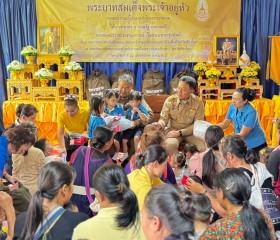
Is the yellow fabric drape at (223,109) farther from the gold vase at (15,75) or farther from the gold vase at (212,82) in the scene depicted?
the gold vase at (15,75)

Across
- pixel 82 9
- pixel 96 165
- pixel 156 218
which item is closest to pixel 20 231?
pixel 156 218

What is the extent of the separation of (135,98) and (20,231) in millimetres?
2977

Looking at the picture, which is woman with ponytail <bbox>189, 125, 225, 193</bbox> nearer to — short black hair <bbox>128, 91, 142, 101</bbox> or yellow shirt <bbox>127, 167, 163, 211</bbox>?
yellow shirt <bbox>127, 167, 163, 211</bbox>

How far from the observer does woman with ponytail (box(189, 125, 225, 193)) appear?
316cm

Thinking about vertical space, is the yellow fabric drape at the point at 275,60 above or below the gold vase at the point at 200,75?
above

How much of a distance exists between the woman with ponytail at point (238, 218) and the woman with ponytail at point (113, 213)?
336 mm

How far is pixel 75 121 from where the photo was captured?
4.69 meters

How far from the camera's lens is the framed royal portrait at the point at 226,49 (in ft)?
23.0

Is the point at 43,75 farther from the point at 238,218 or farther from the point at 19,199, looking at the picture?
the point at 238,218

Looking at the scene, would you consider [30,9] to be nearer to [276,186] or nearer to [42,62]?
[42,62]

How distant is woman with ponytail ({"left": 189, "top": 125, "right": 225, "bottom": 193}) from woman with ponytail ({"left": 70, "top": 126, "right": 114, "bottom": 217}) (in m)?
0.68

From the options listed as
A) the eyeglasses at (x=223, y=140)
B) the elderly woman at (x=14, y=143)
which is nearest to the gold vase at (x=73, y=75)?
the elderly woman at (x=14, y=143)

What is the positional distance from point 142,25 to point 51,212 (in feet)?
18.1

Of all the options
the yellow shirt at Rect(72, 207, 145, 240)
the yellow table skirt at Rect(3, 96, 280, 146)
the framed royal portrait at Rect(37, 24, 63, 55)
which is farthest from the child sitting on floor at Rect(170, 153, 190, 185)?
the framed royal portrait at Rect(37, 24, 63, 55)
